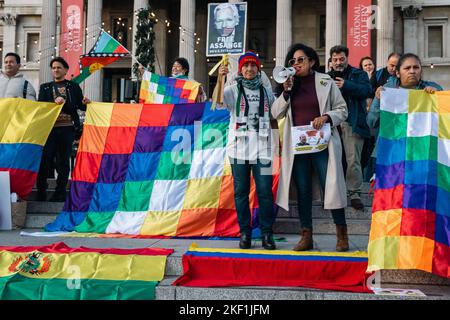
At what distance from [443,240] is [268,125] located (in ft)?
7.35

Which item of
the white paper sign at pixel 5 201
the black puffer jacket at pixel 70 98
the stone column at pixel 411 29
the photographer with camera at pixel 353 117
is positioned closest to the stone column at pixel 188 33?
the stone column at pixel 411 29

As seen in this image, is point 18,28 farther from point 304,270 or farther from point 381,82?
point 304,270

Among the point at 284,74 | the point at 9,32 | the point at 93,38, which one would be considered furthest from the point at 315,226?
the point at 9,32

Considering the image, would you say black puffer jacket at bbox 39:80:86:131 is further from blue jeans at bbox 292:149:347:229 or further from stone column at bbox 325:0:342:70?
stone column at bbox 325:0:342:70

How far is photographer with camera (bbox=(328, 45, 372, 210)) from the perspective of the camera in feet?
21.4

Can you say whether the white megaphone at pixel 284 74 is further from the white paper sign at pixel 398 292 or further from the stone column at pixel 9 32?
the stone column at pixel 9 32

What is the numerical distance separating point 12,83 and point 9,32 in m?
34.7

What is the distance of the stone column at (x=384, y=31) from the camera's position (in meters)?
29.3

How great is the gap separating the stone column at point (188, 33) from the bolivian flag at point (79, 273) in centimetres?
2664

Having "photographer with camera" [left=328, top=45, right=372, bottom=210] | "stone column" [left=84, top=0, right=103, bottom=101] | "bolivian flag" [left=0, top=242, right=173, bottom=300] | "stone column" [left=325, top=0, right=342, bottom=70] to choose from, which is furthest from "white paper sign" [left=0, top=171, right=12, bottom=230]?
"stone column" [left=325, top=0, right=342, bottom=70]

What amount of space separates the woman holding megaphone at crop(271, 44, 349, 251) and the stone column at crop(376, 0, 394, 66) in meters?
25.7

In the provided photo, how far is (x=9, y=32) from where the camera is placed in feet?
126

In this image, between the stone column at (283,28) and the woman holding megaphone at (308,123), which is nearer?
the woman holding megaphone at (308,123)

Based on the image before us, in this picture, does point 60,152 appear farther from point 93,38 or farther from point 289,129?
point 93,38
